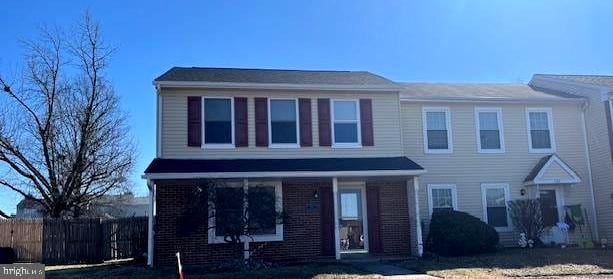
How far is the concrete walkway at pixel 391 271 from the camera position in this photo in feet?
40.8

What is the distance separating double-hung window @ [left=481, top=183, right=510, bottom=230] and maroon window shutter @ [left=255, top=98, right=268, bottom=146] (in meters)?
7.49

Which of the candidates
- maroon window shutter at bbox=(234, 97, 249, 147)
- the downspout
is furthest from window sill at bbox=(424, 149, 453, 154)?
maroon window shutter at bbox=(234, 97, 249, 147)

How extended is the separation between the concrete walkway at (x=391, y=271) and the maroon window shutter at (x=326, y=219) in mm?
2147

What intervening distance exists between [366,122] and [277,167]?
3.36 meters

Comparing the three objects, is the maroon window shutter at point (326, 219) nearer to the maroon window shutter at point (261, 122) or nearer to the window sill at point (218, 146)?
the maroon window shutter at point (261, 122)

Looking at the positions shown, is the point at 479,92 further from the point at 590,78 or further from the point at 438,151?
the point at 590,78

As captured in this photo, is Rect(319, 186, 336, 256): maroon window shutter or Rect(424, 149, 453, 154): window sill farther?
Rect(424, 149, 453, 154): window sill

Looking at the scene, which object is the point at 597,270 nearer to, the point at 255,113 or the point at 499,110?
the point at 499,110

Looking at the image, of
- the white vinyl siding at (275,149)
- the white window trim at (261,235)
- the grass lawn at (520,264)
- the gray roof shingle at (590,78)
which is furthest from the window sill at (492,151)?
the white window trim at (261,235)

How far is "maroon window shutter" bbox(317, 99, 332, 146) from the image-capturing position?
16859mm

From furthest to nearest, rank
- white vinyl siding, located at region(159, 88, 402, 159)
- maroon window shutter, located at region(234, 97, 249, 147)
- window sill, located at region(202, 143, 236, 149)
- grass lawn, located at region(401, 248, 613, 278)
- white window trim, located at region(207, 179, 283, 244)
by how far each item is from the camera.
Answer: maroon window shutter, located at region(234, 97, 249, 147) < window sill, located at region(202, 143, 236, 149) < white vinyl siding, located at region(159, 88, 402, 159) < white window trim, located at region(207, 179, 283, 244) < grass lawn, located at region(401, 248, 613, 278)

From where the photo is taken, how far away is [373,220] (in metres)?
17.0

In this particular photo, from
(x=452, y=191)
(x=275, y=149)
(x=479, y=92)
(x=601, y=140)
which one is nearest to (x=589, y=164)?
(x=601, y=140)

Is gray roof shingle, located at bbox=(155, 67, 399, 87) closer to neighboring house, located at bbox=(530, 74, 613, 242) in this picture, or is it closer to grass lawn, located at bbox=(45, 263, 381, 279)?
grass lawn, located at bbox=(45, 263, 381, 279)
